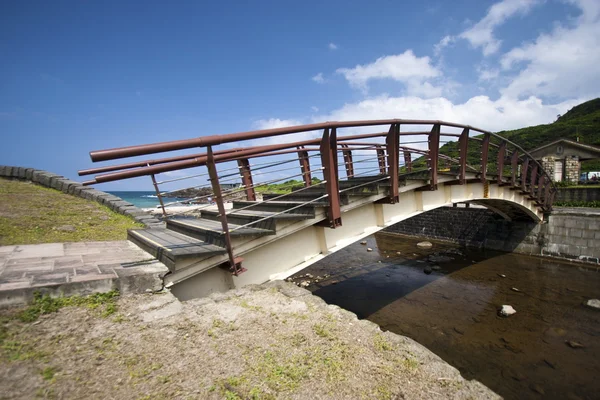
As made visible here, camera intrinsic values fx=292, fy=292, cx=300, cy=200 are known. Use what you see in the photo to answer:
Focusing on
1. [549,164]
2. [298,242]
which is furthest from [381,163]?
[549,164]

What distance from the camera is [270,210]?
17.0 feet

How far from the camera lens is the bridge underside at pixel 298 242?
3.43 m

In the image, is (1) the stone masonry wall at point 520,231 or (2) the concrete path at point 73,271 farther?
(1) the stone masonry wall at point 520,231

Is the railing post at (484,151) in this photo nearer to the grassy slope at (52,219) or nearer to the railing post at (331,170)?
the railing post at (331,170)

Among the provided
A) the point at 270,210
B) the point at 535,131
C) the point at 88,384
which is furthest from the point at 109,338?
the point at 535,131

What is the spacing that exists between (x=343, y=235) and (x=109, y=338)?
3.82 m

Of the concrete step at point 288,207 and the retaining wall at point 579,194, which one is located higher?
the concrete step at point 288,207

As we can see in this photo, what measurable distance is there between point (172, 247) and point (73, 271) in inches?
38.7

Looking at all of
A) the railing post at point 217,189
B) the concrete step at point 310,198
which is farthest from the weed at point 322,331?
the concrete step at point 310,198

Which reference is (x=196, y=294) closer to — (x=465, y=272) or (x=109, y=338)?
(x=109, y=338)

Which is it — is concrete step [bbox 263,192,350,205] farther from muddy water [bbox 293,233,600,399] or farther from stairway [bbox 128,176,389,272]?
muddy water [bbox 293,233,600,399]

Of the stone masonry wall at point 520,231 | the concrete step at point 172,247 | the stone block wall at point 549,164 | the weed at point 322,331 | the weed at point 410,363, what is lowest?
the stone masonry wall at point 520,231

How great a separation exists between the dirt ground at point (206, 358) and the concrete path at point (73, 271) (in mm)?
175

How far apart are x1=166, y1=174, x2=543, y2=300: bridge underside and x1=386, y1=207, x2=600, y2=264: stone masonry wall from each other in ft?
28.4
